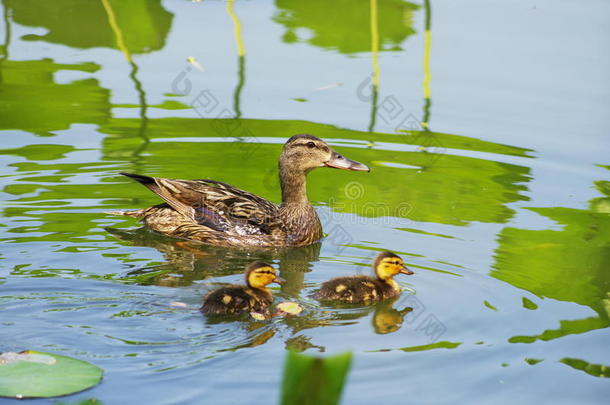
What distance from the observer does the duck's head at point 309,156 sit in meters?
8.50

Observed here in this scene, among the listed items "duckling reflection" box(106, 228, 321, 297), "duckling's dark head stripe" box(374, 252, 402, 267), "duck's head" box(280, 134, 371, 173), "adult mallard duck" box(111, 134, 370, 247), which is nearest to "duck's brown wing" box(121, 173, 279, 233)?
"adult mallard duck" box(111, 134, 370, 247)

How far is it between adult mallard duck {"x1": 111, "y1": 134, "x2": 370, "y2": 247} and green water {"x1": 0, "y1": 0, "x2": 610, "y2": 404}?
0.20 metres

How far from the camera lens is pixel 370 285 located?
6.68 metres

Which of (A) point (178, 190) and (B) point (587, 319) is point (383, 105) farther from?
(B) point (587, 319)

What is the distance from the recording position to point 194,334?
5.79m

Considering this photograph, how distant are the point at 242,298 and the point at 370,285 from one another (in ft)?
3.22

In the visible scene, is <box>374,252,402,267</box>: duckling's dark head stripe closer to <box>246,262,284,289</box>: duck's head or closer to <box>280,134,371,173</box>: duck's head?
<box>246,262,284,289</box>: duck's head

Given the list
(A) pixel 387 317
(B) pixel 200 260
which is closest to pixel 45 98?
(B) pixel 200 260

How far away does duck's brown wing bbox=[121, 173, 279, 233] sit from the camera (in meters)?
8.26

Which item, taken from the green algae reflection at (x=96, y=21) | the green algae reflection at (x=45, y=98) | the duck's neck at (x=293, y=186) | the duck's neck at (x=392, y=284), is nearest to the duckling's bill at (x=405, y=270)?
the duck's neck at (x=392, y=284)

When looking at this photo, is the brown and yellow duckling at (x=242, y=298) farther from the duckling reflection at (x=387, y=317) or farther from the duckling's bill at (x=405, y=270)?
the duckling's bill at (x=405, y=270)

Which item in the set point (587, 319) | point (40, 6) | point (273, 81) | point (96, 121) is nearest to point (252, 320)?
point (587, 319)

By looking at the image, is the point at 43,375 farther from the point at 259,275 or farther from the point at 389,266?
the point at 389,266

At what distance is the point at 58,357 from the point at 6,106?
240 inches
